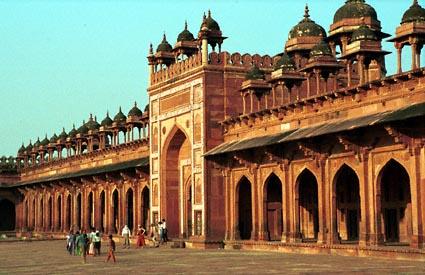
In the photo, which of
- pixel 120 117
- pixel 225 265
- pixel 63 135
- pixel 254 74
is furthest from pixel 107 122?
pixel 225 265

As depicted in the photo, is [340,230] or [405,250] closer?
[405,250]

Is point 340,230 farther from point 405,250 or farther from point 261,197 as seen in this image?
point 405,250

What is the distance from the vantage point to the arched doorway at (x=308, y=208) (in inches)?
1249

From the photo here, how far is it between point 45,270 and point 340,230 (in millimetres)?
12157

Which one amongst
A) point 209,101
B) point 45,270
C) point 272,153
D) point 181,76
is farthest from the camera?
point 181,76

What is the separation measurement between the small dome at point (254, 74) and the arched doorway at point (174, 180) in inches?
256

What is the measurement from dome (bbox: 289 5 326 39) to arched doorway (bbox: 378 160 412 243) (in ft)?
36.2

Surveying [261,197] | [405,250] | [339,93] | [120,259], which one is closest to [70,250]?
[120,259]

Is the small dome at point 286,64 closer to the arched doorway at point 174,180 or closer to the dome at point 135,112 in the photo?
the arched doorway at point 174,180

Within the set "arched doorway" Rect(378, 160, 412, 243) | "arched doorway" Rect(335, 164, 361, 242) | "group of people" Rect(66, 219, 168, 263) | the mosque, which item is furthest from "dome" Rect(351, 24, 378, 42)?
"group of people" Rect(66, 219, 168, 263)

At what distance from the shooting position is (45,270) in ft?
71.1

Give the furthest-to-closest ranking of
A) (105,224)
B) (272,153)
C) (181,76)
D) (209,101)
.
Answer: (105,224) → (181,76) → (209,101) → (272,153)

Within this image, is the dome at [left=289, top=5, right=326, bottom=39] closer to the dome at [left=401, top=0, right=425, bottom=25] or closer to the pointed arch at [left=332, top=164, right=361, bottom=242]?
the pointed arch at [left=332, top=164, right=361, bottom=242]

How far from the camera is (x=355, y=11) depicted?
34.2 metres
